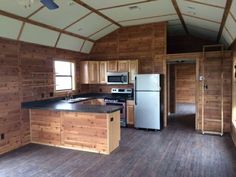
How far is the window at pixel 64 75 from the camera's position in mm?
6117

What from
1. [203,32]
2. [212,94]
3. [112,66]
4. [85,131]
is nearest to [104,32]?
[112,66]

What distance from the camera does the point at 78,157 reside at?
4.13 meters

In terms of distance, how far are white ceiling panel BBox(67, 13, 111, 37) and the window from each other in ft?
3.58

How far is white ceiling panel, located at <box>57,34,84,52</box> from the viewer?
5773 millimetres

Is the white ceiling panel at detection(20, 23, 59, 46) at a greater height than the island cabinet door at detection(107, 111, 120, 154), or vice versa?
the white ceiling panel at detection(20, 23, 59, 46)

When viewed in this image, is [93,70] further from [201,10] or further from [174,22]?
[201,10]

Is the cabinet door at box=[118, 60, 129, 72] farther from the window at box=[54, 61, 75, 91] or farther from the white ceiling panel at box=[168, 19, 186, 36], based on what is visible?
the white ceiling panel at box=[168, 19, 186, 36]

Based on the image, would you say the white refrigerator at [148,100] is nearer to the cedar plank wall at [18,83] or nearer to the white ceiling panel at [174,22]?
the white ceiling panel at [174,22]

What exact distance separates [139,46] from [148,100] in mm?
1854

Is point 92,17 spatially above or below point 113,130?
above

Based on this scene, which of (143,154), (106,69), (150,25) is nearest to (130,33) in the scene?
(150,25)

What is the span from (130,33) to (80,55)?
183 cm

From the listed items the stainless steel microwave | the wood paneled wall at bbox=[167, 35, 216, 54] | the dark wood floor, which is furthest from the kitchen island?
the wood paneled wall at bbox=[167, 35, 216, 54]

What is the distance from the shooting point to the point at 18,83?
A: 470 cm
